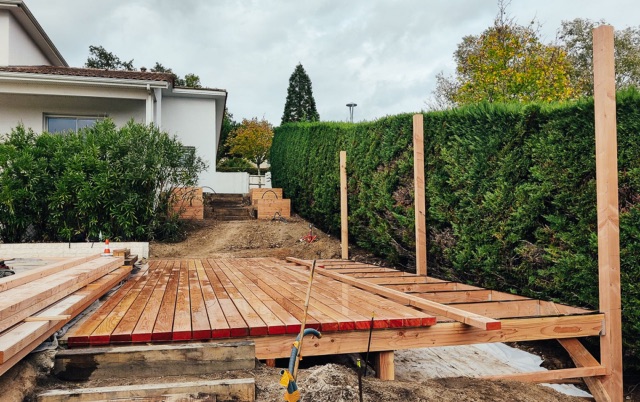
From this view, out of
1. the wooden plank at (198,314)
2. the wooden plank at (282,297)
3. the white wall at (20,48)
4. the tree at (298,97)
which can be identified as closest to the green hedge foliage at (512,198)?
the wooden plank at (282,297)

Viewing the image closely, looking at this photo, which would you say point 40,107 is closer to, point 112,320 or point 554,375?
point 112,320

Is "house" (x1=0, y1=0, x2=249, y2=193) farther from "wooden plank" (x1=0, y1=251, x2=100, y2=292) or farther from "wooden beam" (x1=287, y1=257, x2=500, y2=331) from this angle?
"wooden beam" (x1=287, y1=257, x2=500, y2=331)

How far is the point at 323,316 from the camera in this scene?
3049 millimetres

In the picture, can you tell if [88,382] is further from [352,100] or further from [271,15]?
[352,100]

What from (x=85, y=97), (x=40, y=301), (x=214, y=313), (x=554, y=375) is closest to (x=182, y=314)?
(x=214, y=313)

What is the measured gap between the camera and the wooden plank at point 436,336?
2.82m

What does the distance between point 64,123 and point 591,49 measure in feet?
72.4

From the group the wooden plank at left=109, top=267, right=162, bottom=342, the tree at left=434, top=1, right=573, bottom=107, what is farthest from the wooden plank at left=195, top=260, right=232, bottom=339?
A: the tree at left=434, top=1, right=573, bottom=107

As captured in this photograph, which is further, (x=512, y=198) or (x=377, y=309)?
(x=512, y=198)

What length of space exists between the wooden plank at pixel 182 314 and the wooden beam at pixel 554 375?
6.62 ft

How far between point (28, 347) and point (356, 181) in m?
6.78

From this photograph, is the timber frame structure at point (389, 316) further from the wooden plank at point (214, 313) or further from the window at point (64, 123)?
the window at point (64, 123)

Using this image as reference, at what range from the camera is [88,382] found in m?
2.39

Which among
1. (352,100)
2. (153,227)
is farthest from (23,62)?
(352,100)
